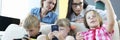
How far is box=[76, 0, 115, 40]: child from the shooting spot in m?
1.14

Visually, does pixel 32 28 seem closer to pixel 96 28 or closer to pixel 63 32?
pixel 63 32

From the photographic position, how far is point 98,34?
3.80ft

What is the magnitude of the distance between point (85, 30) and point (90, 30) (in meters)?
0.04

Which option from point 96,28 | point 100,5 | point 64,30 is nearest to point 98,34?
point 96,28

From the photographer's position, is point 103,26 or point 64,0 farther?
point 64,0

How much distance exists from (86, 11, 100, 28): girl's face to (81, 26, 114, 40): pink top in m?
0.03

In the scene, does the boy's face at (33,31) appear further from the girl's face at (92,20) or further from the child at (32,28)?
the girl's face at (92,20)

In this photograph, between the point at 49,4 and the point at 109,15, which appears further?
the point at 49,4

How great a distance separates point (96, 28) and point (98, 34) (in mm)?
39

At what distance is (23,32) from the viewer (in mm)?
1260

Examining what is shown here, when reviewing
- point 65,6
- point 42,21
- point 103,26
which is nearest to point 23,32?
point 42,21

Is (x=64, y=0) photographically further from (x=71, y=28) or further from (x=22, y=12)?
(x=22, y=12)

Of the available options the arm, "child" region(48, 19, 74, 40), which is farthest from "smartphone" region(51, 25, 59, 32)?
the arm

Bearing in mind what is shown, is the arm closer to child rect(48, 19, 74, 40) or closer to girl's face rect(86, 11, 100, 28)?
girl's face rect(86, 11, 100, 28)
